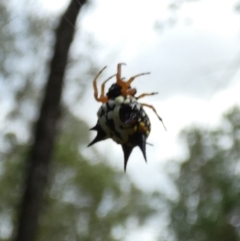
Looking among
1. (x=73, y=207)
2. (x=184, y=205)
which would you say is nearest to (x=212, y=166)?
(x=184, y=205)

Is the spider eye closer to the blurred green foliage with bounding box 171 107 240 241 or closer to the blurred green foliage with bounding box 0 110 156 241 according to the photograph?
the blurred green foliage with bounding box 171 107 240 241

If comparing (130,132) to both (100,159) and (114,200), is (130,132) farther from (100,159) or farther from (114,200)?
(114,200)

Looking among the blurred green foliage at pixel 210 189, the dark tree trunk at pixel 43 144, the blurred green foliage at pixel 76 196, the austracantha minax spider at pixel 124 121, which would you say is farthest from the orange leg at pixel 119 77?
the blurred green foliage at pixel 76 196

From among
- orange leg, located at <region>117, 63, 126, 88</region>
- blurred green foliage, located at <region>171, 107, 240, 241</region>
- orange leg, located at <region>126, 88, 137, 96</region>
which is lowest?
orange leg, located at <region>126, 88, 137, 96</region>

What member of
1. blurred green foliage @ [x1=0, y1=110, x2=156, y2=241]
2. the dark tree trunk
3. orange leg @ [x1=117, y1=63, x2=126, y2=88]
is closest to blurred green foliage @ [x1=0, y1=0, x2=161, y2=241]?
blurred green foliage @ [x1=0, y1=110, x2=156, y2=241]

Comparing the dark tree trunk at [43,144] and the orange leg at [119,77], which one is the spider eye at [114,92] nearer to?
the orange leg at [119,77]

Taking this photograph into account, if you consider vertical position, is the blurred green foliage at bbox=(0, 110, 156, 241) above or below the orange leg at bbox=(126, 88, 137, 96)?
above

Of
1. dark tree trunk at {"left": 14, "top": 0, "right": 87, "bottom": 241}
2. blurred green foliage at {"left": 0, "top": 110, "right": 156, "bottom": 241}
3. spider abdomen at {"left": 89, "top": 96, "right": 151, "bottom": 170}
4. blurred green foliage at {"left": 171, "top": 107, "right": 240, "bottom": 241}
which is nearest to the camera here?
spider abdomen at {"left": 89, "top": 96, "right": 151, "bottom": 170}
